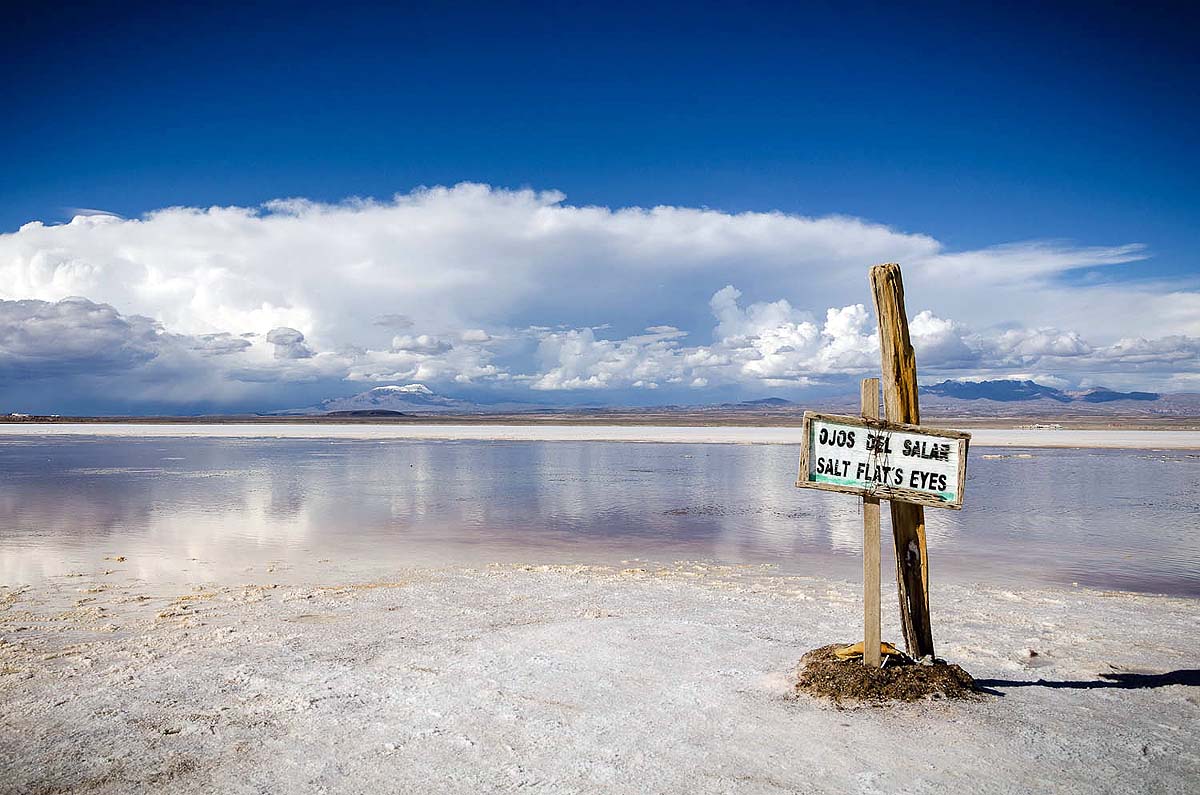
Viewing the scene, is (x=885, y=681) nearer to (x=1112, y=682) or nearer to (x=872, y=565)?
(x=872, y=565)

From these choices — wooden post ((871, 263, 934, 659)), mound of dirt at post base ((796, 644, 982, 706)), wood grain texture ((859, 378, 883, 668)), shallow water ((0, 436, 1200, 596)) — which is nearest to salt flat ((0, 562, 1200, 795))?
mound of dirt at post base ((796, 644, 982, 706))

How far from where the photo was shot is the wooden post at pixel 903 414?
6.43 metres

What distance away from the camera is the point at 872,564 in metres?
6.29

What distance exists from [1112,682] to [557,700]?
4.55 m

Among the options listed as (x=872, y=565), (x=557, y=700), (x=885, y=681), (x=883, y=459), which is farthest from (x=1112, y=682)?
(x=557, y=700)

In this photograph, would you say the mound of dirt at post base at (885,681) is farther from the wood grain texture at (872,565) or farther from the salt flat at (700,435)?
the salt flat at (700,435)

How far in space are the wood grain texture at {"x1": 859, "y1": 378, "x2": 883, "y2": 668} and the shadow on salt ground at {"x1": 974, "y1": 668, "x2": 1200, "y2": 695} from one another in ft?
2.95

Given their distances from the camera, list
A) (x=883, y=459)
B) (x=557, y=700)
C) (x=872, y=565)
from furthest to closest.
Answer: (x=872, y=565) < (x=883, y=459) < (x=557, y=700)

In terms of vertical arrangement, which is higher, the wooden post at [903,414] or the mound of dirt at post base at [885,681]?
the wooden post at [903,414]

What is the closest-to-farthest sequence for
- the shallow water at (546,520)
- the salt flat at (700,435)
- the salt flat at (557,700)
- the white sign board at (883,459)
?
the salt flat at (557,700) < the white sign board at (883,459) < the shallow water at (546,520) < the salt flat at (700,435)

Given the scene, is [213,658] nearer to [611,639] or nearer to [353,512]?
[611,639]

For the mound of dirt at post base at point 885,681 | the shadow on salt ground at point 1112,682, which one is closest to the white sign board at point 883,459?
the mound of dirt at post base at point 885,681

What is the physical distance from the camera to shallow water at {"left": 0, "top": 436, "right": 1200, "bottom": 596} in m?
12.6

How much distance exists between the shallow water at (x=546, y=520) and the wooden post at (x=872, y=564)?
235 inches
